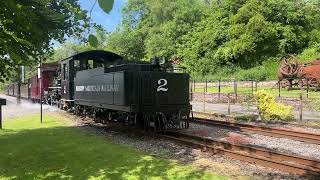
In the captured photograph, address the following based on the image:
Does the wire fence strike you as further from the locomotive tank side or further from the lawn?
the lawn

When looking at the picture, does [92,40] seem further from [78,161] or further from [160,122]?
[160,122]

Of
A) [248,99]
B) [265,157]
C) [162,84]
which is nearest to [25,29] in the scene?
[162,84]

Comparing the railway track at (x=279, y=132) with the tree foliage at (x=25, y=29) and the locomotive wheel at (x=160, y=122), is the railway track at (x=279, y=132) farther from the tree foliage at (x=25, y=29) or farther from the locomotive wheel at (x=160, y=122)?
the tree foliage at (x=25, y=29)

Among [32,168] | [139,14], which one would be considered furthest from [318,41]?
[139,14]

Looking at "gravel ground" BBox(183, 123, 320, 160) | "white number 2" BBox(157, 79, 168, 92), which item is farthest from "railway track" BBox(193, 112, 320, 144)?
"white number 2" BBox(157, 79, 168, 92)

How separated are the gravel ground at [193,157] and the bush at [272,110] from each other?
22.4 feet

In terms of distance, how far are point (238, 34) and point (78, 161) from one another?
1450 inches

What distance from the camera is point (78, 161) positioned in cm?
993

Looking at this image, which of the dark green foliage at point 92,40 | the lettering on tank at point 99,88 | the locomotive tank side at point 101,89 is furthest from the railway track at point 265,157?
the dark green foliage at point 92,40

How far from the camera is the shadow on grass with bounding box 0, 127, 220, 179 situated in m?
8.61

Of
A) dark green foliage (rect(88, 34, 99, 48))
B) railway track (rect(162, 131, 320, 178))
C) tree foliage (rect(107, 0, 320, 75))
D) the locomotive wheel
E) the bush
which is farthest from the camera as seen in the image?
tree foliage (rect(107, 0, 320, 75))

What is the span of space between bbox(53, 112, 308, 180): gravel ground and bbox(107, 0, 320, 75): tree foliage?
1167 inches

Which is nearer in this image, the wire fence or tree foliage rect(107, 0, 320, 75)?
the wire fence

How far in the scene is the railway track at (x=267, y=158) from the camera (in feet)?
28.0
